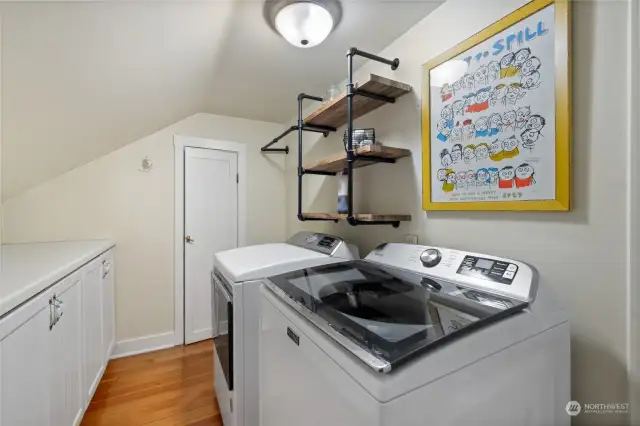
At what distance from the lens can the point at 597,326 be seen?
2.80 ft

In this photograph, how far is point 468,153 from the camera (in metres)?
1.21

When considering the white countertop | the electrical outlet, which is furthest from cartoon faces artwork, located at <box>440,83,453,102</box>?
the white countertop

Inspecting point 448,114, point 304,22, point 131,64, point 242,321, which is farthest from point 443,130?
point 131,64

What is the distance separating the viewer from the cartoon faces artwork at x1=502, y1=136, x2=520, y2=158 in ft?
3.42

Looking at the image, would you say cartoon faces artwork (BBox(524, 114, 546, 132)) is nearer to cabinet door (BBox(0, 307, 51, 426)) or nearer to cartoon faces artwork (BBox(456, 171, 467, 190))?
cartoon faces artwork (BBox(456, 171, 467, 190))

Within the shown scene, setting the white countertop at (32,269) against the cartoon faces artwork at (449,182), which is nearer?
the white countertop at (32,269)

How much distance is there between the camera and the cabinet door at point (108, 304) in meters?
2.04

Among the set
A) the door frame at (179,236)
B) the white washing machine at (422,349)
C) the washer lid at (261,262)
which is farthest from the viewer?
the door frame at (179,236)

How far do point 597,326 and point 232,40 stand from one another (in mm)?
2042

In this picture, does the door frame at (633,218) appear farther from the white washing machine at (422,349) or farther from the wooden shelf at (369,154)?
the wooden shelf at (369,154)

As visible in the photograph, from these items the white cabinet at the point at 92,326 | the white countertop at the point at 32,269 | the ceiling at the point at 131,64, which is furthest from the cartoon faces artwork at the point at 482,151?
the white cabinet at the point at 92,326

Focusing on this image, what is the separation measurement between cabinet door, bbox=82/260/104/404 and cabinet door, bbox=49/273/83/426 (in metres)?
0.10

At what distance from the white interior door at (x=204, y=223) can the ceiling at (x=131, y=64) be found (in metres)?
0.56

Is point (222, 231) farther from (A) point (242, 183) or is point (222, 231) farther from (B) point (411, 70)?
(B) point (411, 70)
